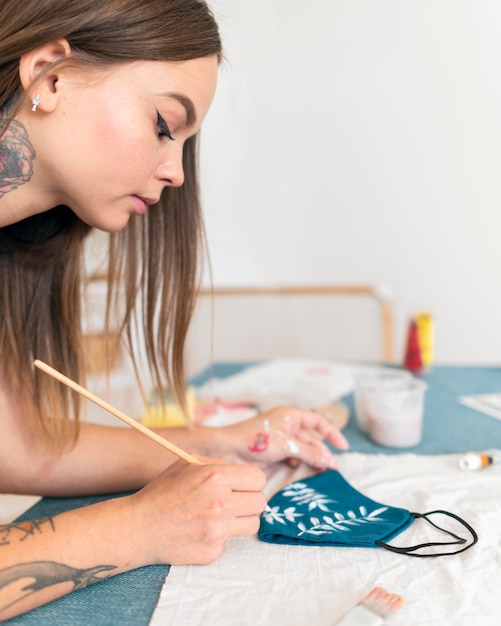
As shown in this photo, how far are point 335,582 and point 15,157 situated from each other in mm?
635

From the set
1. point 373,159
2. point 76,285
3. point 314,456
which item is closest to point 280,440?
point 314,456

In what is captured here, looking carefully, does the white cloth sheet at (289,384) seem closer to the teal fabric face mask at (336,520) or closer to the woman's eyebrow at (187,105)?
the teal fabric face mask at (336,520)

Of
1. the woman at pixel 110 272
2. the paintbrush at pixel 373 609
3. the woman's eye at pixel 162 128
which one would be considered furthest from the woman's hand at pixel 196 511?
the woman's eye at pixel 162 128

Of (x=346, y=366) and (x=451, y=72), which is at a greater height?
(x=451, y=72)

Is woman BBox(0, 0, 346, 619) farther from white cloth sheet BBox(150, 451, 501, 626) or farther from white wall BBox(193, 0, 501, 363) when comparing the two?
white wall BBox(193, 0, 501, 363)

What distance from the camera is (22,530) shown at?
629 millimetres

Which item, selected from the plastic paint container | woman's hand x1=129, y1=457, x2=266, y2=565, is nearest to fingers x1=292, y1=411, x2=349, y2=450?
the plastic paint container

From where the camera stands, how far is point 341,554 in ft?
2.16

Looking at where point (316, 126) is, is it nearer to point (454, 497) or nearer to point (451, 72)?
point (451, 72)

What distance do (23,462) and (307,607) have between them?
51cm

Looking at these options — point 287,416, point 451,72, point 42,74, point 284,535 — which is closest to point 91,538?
point 284,535

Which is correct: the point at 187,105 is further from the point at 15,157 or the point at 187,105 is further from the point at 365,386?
the point at 365,386

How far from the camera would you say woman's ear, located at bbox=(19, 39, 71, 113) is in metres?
0.71

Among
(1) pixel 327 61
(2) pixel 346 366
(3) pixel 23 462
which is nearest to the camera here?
(3) pixel 23 462
